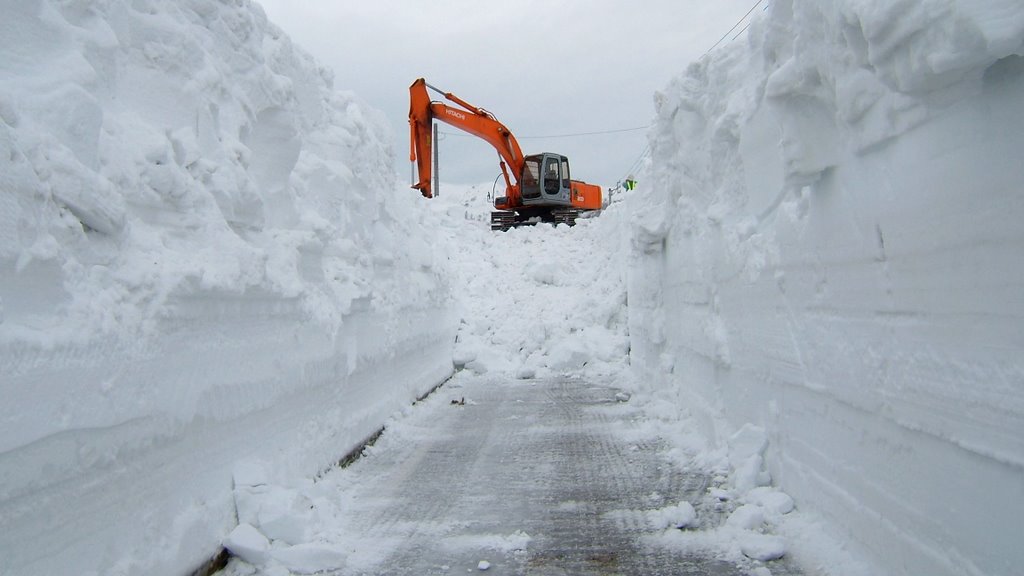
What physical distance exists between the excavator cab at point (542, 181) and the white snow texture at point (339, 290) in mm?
17026

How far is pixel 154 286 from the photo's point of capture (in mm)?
3094

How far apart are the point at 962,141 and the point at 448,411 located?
6848 millimetres

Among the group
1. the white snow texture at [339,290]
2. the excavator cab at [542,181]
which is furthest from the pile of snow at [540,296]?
the white snow texture at [339,290]

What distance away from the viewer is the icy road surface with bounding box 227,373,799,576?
145 inches

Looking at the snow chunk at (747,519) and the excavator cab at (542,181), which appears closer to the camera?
the snow chunk at (747,519)

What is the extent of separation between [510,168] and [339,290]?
1871 centimetres

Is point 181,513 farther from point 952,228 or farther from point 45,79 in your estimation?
point 952,228

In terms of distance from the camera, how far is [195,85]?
164 inches

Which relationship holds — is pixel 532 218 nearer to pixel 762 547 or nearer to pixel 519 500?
pixel 519 500

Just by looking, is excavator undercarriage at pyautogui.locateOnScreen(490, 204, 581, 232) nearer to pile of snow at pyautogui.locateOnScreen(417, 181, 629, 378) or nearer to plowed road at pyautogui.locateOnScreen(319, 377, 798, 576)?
pile of snow at pyautogui.locateOnScreen(417, 181, 629, 378)

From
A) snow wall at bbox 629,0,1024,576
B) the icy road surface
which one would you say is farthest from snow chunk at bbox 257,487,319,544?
snow wall at bbox 629,0,1024,576

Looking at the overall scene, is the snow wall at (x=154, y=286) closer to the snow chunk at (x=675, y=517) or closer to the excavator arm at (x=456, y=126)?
the snow chunk at (x=675, y=517)

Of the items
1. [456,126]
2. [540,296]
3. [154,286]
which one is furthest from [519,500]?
[456,126]

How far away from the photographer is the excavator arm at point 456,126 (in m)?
20.7
